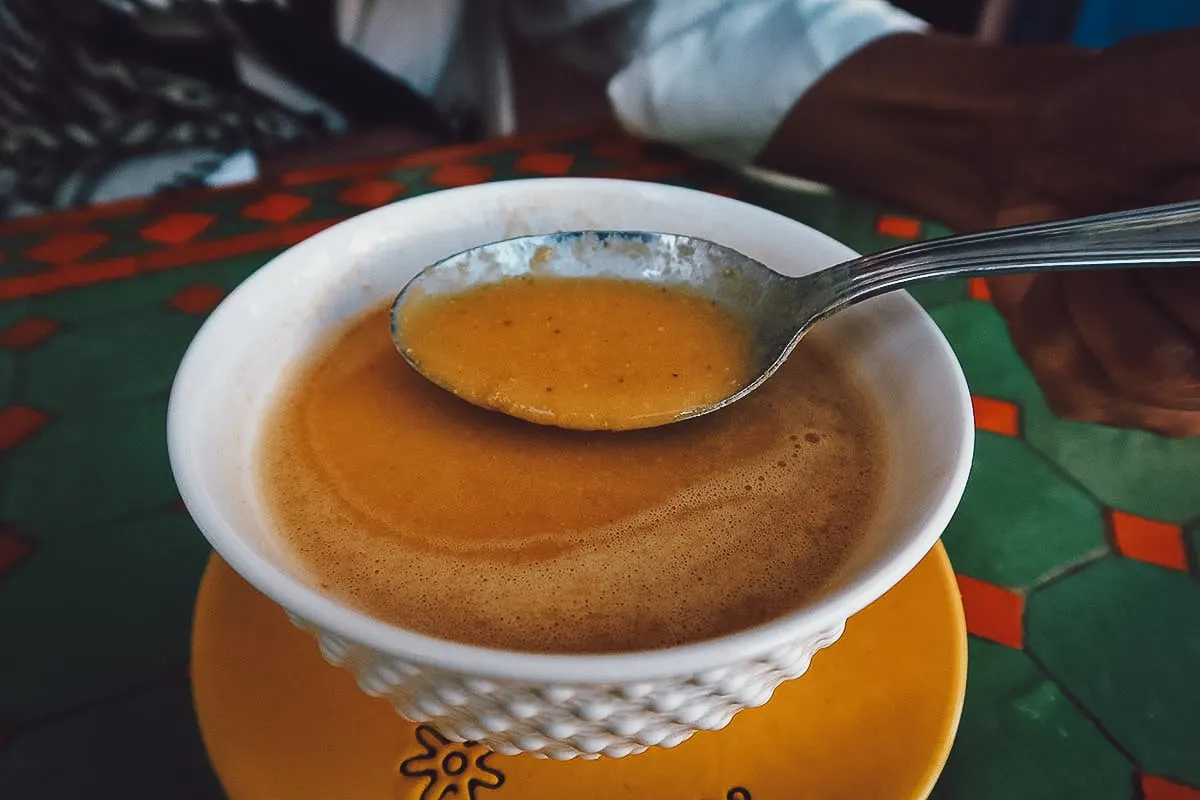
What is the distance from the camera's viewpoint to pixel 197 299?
3.69 feet

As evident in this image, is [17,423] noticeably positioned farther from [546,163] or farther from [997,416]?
[997,416]

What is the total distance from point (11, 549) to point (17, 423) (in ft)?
0.69

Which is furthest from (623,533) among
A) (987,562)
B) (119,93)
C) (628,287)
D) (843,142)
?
(119,93)

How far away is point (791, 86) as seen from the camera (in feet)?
4.07

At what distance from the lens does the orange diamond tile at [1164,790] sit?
1.99 ft

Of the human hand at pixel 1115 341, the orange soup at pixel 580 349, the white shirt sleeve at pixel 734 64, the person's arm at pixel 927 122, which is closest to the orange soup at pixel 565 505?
the orange soup at pixel 580 349

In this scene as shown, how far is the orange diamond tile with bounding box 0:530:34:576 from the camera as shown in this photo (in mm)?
781

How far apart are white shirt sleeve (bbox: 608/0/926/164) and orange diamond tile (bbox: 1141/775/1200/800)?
96 cm

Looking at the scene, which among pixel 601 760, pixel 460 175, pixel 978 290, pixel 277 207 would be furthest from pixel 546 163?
pixel 601 760

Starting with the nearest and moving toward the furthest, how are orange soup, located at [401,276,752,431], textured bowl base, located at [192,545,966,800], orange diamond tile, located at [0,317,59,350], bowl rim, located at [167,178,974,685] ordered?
bowl rim, located at [167,178,974,685] → textured bowl base, located at [192,545,966,800] → orange soup, located at [401,276,752,431] → orange diamond tile, located at [0,317,59,350]

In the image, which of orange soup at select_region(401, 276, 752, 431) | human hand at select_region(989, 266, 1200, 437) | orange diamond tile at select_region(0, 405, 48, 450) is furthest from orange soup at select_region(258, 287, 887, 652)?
orange diamond tile at select_region(0, 405, 48, 450)

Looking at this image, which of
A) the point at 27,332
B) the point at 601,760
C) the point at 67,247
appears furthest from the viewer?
the point at 67,247

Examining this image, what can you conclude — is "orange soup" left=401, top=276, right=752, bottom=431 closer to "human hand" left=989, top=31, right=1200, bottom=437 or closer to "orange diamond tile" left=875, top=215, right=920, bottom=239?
"human hand" left=989, top=31, right=1200, bottom=437

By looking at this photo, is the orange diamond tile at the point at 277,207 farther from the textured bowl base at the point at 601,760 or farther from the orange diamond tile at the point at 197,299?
the textured bowl base at the point at 601,760
